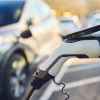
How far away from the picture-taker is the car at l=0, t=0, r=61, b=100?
29.0ft

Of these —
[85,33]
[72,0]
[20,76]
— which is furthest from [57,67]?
[72,0]

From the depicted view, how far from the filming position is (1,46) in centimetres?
888

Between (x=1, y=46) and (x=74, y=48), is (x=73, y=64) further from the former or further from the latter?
(x=1, y=46)

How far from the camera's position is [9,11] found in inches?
375

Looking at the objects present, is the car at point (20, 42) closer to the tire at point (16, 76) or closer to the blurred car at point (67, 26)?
the tire at point (16, 76)

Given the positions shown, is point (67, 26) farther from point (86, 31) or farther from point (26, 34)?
point (86, 31)

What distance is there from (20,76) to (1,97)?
731 mm

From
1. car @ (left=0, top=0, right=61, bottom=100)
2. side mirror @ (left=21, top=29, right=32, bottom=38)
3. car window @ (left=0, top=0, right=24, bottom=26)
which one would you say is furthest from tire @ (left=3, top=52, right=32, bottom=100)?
car window @ (left=0, top=0, right=24, bottom=26)

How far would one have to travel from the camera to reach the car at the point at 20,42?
884cm

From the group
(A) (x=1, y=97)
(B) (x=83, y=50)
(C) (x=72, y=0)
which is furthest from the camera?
(C) (x=72, y=0)

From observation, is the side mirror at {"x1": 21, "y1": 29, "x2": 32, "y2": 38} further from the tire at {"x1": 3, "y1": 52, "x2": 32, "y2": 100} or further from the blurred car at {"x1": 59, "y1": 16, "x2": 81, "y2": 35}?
the blurred car at {"x1": 59, "y1": 16, "x2": 81, "y2": 35}

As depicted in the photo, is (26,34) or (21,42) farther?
(26,34)

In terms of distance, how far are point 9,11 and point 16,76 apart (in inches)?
44.0

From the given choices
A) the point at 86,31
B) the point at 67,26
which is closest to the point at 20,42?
the point at 86,31
